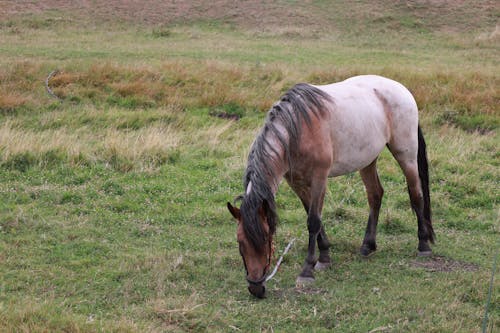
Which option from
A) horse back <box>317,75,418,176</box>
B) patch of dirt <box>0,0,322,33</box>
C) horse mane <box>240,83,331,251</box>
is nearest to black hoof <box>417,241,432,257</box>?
horse back <box>317,75,418,176</box>

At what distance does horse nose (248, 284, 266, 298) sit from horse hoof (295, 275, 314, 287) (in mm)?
536

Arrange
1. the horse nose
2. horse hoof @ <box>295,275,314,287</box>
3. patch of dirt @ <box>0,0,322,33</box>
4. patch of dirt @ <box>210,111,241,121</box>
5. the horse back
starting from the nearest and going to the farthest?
the horse nose → horse hoof @ <box>295,275,314,287</box> → the horse back → patch of dirt @ <box>210,111,241,121</box> → patch of dirt @ <box>0,0,322,33</box>

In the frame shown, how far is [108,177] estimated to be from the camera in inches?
338

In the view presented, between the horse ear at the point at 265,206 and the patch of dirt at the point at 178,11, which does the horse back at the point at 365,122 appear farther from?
the patch of dirt at the point at 178,11

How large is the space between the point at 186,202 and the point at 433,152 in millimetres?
4047

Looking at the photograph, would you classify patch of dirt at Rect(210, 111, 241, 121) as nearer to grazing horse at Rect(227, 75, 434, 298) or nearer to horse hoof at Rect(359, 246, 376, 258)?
grazing horse at Rect(227, 75, 434, 298)

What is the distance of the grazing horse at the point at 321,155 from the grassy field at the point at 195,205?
1.22 ft

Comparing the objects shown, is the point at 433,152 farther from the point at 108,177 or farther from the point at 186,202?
the point at 108,177

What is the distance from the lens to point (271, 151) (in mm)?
5531

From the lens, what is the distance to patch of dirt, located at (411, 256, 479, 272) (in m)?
6.14

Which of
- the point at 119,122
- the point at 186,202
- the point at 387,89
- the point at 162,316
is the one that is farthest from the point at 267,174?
the point at 119,122

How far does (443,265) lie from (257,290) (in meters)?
2.12

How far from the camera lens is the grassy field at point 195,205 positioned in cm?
513

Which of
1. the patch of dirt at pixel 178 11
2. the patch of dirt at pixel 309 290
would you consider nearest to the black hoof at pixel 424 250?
the patch of dirt at pixel 309 290
